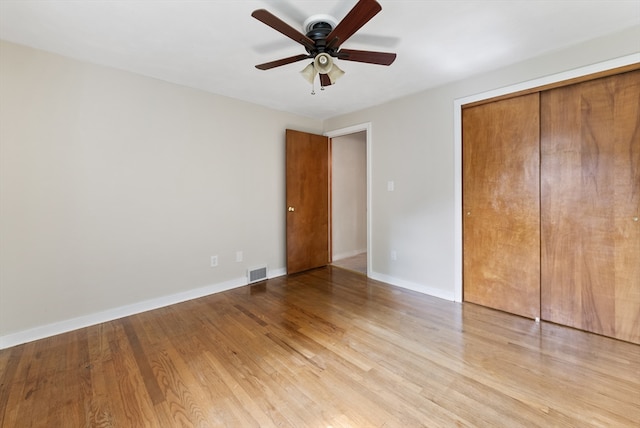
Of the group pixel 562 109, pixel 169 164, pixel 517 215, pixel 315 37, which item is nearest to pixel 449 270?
pixel 517 215

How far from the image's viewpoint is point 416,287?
10.5 feet

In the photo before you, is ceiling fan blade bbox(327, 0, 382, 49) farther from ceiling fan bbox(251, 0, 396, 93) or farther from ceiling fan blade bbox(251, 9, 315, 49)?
ceiling fan blade bbox(251, 9, 315, 49)

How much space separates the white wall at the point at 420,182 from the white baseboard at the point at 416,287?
1 cm

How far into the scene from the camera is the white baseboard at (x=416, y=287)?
9.64ft

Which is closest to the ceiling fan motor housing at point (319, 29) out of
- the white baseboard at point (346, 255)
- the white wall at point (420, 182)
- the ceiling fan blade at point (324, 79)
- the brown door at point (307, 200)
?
the ceiling fan blade at point (324, 79)

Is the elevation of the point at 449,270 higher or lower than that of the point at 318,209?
lower

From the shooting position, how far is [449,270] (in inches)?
115

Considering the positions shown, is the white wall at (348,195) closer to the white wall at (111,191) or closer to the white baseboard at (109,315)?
the white wall at (111,191)

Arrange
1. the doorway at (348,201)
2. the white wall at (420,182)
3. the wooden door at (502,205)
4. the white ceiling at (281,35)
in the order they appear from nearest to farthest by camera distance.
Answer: the white ceiling at (281,35) → the wooden door at (502,205) → the white wall at (420,182) → the doorway at (348,201)

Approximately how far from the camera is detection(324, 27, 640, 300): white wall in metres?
2.86

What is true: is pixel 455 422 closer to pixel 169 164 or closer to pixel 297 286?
pixel 297 286

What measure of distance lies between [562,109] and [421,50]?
1.31 m

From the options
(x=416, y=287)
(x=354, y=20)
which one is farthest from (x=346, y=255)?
(x=354, y=20)

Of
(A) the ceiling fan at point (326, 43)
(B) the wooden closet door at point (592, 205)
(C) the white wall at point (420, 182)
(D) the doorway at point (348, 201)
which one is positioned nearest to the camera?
(A) the ceiling fan at point (326, 43)
